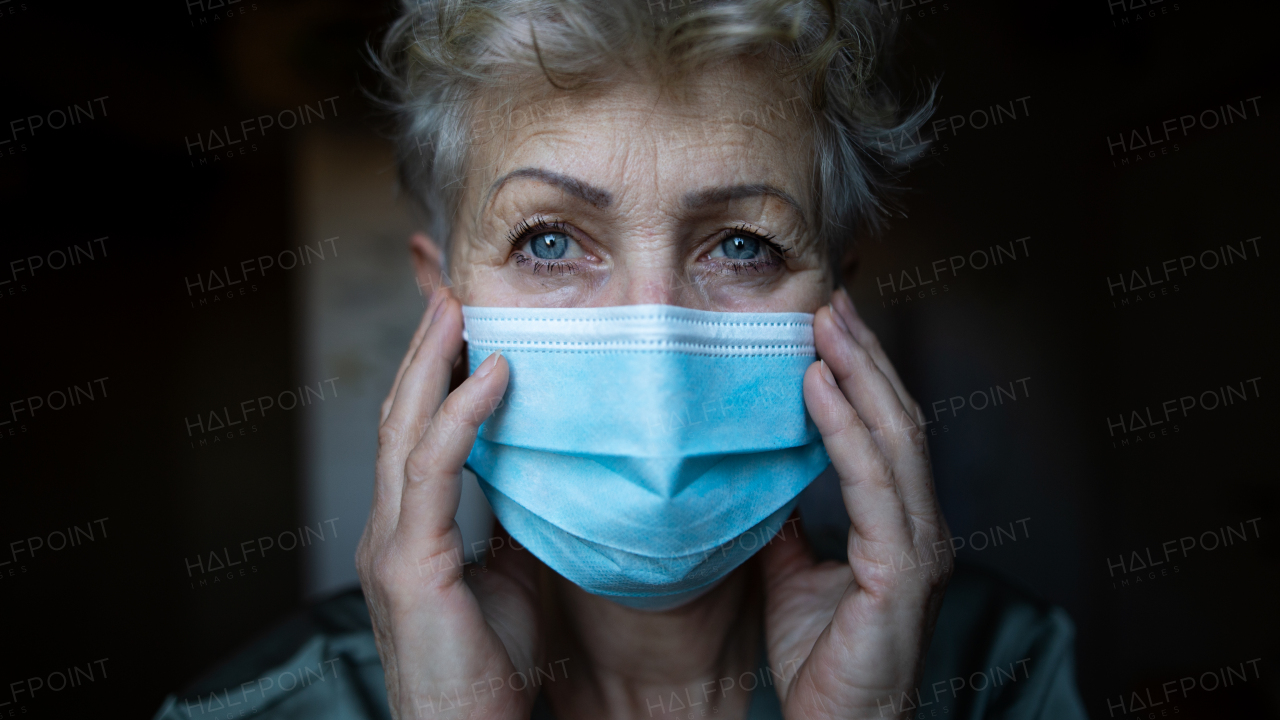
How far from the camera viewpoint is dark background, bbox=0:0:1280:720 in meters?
2.97

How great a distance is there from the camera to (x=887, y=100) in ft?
6.46

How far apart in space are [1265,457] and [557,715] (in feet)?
11.8

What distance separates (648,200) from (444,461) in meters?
0.66

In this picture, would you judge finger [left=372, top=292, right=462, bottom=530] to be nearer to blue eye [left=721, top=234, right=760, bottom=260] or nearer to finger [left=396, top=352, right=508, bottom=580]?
finger [left=396, top=352, right=508, bottom=580]

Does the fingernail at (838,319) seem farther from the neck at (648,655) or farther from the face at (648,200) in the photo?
the neck at (648,655)

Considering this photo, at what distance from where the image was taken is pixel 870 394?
1608 millimetres

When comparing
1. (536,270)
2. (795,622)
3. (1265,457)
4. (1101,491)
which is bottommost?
(1101,491)

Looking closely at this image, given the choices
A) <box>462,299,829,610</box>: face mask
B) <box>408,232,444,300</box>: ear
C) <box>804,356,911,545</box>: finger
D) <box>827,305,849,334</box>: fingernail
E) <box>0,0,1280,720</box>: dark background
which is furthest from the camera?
<box>0,0,1280,720</box>: dark background

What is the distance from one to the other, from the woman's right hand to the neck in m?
0.34

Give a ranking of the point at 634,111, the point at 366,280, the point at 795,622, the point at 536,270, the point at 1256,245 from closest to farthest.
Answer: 1. the point at 634,111
2. the point at 536,270
3. the point at 795,622
4. the point at 1256,245
5. the point at 366,280

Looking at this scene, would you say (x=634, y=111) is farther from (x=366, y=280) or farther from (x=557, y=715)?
(x=366, y=280)

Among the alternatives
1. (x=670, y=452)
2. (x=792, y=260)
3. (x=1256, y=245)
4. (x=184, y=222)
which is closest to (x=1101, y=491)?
(x=1256, y=245)

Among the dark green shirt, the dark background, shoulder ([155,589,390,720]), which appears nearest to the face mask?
the dark green shirt

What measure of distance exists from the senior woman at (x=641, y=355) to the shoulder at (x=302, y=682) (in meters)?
0.46
